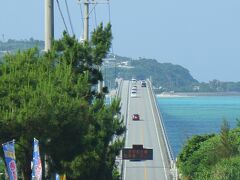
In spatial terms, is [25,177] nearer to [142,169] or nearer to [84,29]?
[84,29]

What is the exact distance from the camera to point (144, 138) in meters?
80.8

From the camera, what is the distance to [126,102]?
111 meters

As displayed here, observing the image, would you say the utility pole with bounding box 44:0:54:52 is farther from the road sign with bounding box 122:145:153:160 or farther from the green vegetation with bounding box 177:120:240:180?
the road sign with bounding box 122:145:153:160

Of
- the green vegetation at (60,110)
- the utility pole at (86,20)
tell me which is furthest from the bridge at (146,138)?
the green vegetation at (60,110)

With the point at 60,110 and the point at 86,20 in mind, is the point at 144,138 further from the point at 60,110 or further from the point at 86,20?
the point at 60,110

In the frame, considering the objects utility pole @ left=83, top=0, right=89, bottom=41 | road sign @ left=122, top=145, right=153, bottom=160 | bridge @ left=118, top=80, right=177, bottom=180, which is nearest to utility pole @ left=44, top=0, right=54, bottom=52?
utility pole @ left=83, top=0, right=89, bottom=41

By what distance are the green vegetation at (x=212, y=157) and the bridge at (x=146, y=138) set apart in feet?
Answer: 8.44

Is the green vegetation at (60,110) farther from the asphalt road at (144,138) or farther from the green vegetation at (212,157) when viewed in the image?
the asphalt road at (144,138)

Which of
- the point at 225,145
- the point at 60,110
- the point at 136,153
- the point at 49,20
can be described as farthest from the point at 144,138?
the point at 49,20

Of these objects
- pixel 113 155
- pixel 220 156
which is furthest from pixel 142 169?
pixel 113 155

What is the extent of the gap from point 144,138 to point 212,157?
36.0 m

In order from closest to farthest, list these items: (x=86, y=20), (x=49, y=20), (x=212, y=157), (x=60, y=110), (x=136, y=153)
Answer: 1. (x=49, y=20)
2. (x=60, y=110)
3. (x=86, y=20)
4. (x=212, y=157)
5. (x=136, y=153)

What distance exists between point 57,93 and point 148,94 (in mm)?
101587

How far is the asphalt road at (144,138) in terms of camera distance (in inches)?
2446
